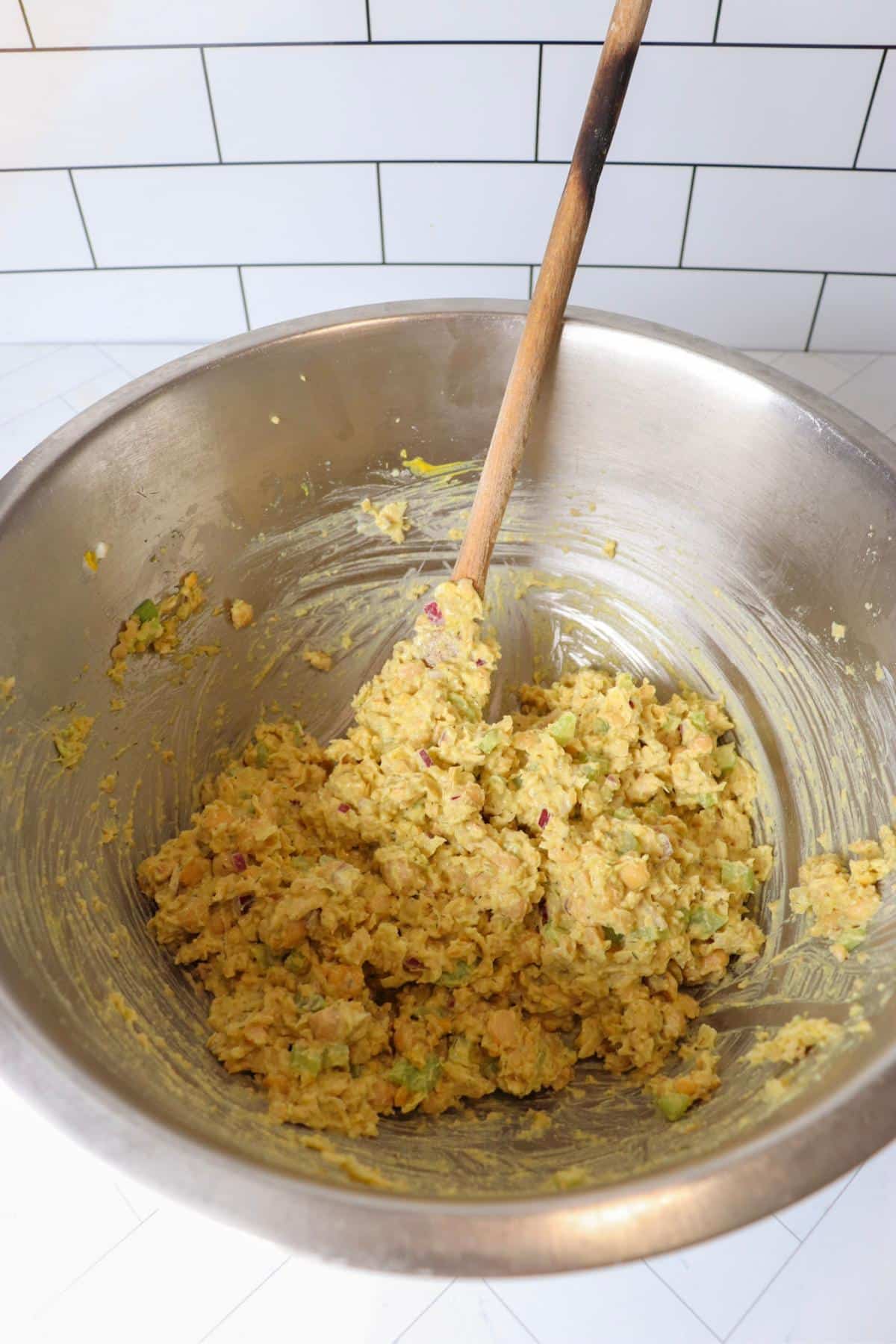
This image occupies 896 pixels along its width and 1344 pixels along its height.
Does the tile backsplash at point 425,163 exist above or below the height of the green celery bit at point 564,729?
above

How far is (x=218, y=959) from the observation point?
1315 mm

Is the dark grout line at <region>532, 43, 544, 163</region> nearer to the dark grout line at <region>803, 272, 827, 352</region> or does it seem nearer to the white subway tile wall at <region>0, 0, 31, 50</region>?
the dark grout line at <region>803, 272, 827, 352</region>

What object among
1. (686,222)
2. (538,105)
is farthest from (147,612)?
(686,222)

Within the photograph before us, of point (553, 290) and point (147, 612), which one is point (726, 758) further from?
point (147, 612)

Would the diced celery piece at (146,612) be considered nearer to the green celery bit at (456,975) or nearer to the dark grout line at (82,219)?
the green celery bit at (456,975)

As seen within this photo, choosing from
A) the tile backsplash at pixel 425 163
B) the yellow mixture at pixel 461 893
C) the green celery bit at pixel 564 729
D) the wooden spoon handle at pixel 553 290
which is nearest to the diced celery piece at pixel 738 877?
the yellow mixture at pixel 461 893

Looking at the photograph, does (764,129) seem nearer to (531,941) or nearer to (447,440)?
(447,440)

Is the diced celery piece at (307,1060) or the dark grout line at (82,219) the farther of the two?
the dark grout line at (82,219)

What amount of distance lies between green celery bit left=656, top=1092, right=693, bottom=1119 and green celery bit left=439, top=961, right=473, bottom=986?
0.30 m

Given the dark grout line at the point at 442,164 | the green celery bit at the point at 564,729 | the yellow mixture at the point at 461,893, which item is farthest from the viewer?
the dark grout line at the point at 442,164

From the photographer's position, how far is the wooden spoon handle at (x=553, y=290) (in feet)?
4.15

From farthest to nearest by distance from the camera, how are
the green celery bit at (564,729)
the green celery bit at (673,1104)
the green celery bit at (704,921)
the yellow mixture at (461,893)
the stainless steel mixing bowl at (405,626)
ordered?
the green celery bit at (564,729) → the green celery bit at (704,921) → the yellow mixture at (461,893) → the green celery bit at (673,1104) → the stainless steel mixing bowl at (405,626)

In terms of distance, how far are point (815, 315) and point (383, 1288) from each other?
1.91 metres

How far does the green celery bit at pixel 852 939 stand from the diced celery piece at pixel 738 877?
19 centimetres
